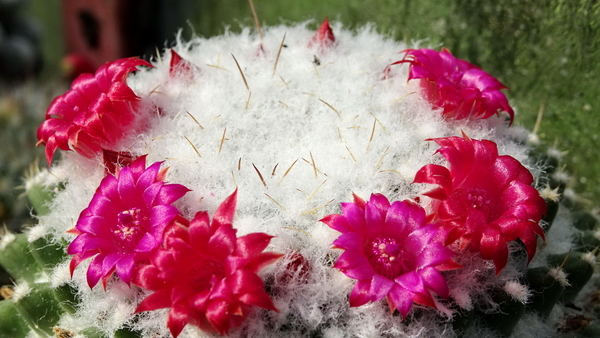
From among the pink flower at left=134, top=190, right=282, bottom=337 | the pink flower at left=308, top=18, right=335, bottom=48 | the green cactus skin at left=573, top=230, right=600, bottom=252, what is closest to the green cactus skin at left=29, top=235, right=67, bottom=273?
the pink flower at left=134, top=190, right=282, bottom=337

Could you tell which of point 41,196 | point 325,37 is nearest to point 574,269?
point 325,37

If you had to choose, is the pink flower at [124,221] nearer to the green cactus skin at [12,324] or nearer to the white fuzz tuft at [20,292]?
the white fuzz tuft at [20,292]

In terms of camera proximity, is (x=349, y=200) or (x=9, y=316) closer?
(x=349, y=200)

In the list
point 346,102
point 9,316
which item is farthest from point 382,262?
point 9,316

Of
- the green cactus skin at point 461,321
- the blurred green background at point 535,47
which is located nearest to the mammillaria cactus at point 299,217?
the green cactus skin at point 461,321

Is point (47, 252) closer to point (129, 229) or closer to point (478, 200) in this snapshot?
point (129, 229)

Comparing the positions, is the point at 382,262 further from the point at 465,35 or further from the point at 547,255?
the point at 465,35
